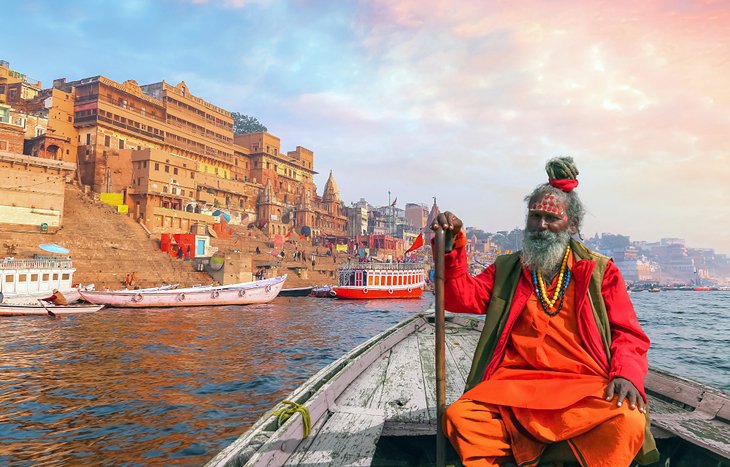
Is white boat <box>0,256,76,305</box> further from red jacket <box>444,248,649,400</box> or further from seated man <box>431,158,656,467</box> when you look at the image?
seated man <box>431,158,656,467</box>

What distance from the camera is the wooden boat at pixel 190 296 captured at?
28.3 meters

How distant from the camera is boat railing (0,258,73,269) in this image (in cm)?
2645

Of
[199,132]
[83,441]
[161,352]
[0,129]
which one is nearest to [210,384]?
[83,441]

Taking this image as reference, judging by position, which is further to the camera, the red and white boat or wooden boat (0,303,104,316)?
the red and white boat

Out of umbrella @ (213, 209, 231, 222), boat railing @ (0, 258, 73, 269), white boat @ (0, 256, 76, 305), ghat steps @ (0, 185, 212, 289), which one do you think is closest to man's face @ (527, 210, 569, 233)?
white boat @ (0, 256, 76, 305)

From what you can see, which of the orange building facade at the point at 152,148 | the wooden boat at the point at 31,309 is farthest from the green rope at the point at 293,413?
the orange building facade at the point at 152,148

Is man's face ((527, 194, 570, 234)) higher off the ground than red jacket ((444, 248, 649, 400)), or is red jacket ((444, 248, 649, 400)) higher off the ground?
man's face ((527, 194, 570, 234))

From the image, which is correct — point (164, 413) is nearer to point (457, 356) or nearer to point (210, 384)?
point (210, 384)

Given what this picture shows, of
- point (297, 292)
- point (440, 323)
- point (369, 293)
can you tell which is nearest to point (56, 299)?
point (297, 292)

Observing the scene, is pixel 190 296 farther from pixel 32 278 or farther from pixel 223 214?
pixel 223 214

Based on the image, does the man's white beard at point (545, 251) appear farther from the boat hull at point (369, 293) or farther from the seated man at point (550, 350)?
the boat hull at point (369, 293)

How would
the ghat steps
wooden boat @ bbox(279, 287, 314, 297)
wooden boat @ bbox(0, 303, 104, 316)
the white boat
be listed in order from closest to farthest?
wooden boat @ bbox(0, 303, 104, 316), the white boat, the ghat steps, wooden boat @ bbox(279, 287, 314, 297)

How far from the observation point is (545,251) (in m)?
3.00

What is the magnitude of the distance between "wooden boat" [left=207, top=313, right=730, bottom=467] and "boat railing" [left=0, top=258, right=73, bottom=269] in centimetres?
2915
